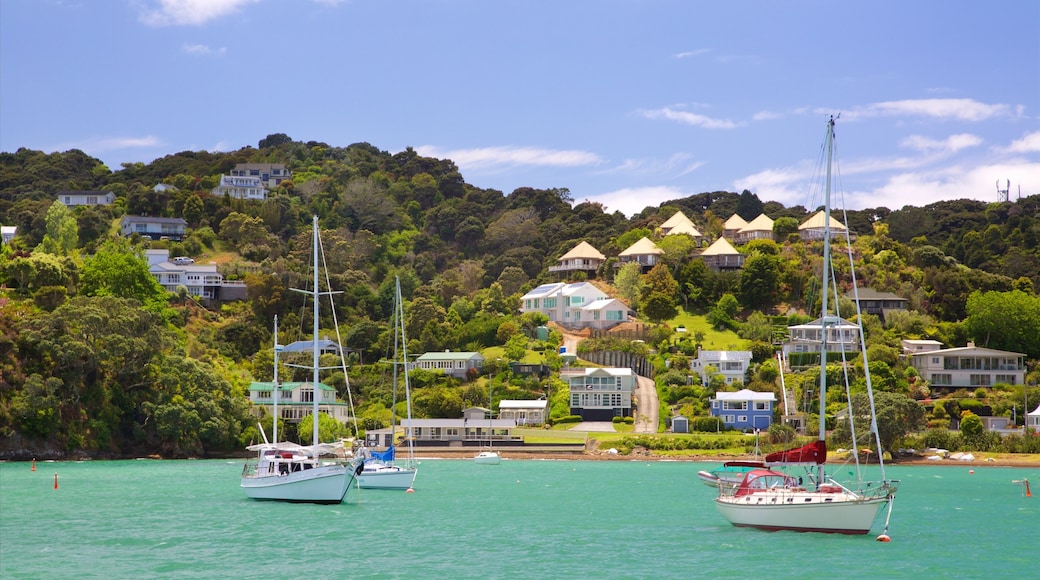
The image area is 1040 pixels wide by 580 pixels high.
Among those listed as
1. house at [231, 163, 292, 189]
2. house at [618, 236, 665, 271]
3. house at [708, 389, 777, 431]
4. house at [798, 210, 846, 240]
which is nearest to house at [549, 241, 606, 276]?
house at [618, 236, 665, 271]

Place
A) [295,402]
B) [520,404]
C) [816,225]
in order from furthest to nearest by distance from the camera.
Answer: [816,225] < [520,404] < [295,402]

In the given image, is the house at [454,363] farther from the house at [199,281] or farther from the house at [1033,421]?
the house at [1033,421]

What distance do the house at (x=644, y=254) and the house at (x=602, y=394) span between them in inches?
1354

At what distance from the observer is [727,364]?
3927 inches

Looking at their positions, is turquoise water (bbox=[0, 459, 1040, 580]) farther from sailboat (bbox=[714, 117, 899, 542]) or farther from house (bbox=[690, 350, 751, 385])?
house (bbox=[690, 350, 751, 385])

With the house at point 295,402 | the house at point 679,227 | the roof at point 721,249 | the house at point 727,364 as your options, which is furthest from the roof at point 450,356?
the house at point 679,227

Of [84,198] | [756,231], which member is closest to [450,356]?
[756,231]

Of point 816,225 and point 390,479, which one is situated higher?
point 816,225

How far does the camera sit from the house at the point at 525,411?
317ft

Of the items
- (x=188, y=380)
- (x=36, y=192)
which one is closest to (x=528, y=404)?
(x=188, y=380)

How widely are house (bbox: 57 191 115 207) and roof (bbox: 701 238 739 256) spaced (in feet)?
264

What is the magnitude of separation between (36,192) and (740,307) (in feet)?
334

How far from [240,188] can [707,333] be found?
79292 mm

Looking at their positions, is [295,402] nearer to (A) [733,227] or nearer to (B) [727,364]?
(B) [727,364]
